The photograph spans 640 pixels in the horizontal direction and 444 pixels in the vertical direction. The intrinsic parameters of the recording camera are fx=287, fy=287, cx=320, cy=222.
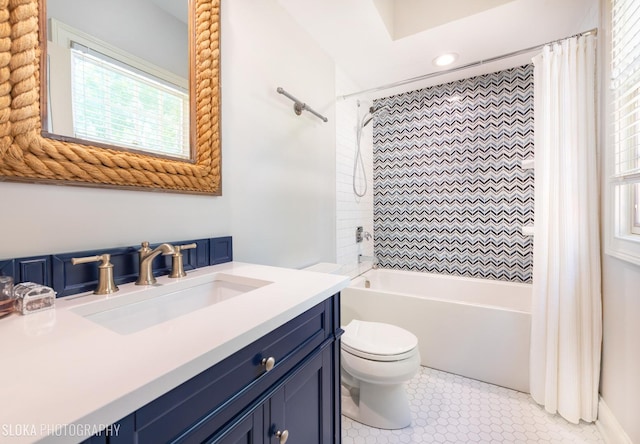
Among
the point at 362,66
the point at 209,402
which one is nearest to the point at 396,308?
the point at 209,402

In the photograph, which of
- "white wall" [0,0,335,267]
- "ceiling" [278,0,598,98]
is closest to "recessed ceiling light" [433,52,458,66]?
"ceiling" [278,0,598,98]

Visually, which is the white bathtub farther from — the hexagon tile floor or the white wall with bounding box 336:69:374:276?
the white wall with bounding box 336:69:374:276

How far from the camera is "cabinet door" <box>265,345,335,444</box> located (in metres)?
0.74

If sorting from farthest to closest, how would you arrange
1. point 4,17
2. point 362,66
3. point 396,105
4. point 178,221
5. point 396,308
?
point 396,105 < point 362,66 < point 396,308 < point 178,221 < point 4,17

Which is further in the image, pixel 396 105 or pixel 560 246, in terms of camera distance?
pixel 396 105

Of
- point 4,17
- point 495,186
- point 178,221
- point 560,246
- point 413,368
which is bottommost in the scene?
point 413,368

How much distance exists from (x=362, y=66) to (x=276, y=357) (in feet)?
7.81

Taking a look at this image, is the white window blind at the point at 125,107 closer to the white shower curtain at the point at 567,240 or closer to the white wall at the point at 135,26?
the white wall at the point at 135,26

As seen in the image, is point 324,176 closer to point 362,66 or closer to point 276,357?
point 362,66

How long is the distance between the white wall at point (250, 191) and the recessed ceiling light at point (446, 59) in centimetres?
83

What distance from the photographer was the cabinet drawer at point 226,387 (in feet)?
1.54

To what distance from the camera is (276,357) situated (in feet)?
2.42

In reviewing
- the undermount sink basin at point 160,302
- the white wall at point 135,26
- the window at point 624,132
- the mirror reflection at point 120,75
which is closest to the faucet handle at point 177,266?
the undermount sink basin at point 160,302

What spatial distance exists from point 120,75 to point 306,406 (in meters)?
1.23
